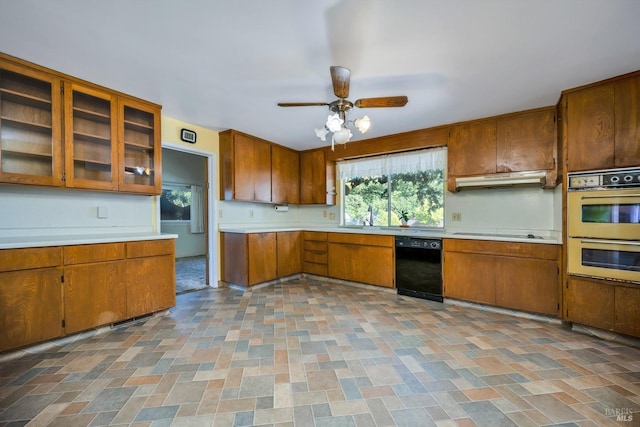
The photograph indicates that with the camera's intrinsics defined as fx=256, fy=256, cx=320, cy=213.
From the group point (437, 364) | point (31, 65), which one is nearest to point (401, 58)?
point (437, 364)

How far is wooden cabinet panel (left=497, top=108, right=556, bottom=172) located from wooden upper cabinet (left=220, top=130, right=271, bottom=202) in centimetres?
331

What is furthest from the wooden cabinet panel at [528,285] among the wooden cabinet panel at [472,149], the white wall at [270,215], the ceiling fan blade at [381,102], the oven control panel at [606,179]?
the white wall at [270,215]

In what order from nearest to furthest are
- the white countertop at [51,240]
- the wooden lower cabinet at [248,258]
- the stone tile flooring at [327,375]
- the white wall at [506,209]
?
the stone tile flooring at [327,375] → the white countertop at [51,240] → the white wall at [506,209] → the wooden lower cabinet at [248,258]

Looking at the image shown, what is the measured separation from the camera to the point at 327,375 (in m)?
1.74

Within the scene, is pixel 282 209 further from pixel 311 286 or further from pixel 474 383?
pixel 474 383

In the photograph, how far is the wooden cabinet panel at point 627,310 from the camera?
6.99 feet

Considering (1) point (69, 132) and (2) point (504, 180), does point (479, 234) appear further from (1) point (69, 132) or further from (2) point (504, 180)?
(1) point (69, 132)

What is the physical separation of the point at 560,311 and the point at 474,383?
1641mm

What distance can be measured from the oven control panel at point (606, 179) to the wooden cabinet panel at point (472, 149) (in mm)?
797

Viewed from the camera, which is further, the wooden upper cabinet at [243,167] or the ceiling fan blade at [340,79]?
the wooden upper cabinet at [243,167]

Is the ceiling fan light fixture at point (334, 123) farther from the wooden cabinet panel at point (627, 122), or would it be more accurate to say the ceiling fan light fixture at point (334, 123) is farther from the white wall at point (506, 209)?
the wooden cabinet panel at point (627, 122)

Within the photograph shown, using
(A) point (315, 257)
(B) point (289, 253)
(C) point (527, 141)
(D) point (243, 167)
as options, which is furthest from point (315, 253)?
(C) point (527, 141)

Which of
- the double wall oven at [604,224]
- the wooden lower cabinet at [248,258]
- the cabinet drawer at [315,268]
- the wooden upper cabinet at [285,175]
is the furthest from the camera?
the wooden upper cabinet at [285,175]

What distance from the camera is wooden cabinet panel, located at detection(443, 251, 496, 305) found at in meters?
2.94
